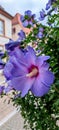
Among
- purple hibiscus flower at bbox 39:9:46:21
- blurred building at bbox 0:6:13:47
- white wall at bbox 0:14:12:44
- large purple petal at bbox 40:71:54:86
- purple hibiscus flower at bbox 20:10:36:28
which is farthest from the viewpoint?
blurred building at bbox 0:6:13:47

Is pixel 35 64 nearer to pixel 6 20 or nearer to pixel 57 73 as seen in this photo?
pixel 57 73

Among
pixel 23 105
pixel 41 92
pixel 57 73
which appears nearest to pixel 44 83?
pixel 41 92

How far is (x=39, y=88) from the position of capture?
29.5 inches

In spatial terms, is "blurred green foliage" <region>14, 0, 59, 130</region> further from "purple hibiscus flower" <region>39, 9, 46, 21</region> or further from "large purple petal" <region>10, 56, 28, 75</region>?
"large purple petal" <region>10, 56, 28, 75</region>

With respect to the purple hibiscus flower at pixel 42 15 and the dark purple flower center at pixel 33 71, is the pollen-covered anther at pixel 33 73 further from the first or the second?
the purple hibiscus flower at pixel 42 15

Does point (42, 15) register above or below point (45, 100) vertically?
above

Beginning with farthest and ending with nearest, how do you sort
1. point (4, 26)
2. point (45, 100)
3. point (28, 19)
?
point (4, 26), point (28, 19), point (45, 100)

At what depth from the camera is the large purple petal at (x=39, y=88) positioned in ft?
2.45

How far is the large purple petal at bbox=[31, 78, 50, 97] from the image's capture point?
747mm

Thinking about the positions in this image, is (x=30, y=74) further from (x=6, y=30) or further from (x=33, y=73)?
(x=6, y=30)

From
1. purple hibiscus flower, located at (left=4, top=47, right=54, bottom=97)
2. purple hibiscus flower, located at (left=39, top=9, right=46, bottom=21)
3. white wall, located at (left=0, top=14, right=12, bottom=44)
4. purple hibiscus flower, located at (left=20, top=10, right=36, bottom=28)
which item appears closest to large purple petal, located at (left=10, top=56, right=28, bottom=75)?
purple hibiscus flower, located at (left=4, top=47, right=54, bottom=97)

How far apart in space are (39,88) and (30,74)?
0.05 m

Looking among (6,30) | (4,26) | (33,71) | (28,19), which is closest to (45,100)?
(28,19)

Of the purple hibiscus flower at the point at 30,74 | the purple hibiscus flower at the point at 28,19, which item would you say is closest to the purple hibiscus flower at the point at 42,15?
the purple hibiscus flower at the point at 28,19
